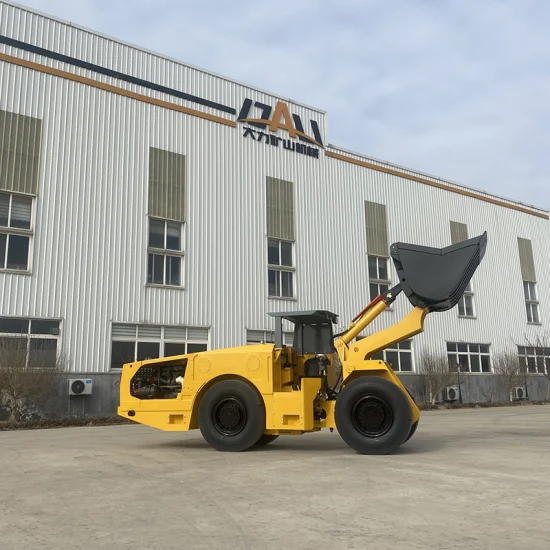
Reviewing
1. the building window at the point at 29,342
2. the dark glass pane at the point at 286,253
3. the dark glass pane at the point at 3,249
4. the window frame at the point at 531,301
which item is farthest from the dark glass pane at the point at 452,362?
the dark glass pane at the point at 3,249

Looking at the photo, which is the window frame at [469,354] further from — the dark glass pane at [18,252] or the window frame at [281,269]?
the dark glass pane at [18,252]

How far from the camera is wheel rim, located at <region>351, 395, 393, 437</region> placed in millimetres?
9570

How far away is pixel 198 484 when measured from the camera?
23.3ft

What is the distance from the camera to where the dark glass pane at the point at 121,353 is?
21.4m

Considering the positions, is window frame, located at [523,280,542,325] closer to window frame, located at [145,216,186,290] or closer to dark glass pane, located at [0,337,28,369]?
window frame, located at [145,216,186,290]

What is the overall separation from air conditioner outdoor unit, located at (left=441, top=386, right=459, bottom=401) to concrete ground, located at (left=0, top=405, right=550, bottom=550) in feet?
67.3

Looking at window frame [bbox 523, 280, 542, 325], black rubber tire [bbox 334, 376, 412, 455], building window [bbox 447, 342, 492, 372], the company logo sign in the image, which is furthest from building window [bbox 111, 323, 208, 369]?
window frame [bbox 523, 280, 542, 325]

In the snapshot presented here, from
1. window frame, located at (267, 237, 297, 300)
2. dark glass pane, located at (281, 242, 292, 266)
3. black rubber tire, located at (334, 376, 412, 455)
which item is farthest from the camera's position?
dark glass pane, located at (281, 242, 292, 266)

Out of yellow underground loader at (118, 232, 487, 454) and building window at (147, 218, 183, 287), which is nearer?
yellow underground loader at (118, 232, 487, 454)

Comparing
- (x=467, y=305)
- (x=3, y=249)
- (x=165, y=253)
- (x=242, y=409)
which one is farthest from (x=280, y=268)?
(x=242, y=409)

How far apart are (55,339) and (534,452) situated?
642 inches

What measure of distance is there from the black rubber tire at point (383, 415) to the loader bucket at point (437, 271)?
6.02 ft

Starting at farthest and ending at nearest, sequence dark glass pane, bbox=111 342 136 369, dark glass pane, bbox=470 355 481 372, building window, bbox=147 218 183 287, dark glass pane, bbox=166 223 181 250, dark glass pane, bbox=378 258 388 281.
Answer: dark glass pane, bbox=470 355 481 372 → dark glass pane, bbox=378 258 388 281 → dark glass pane, bbox=166 223 181 250 → building window, bbox=147 218 183 287 → dark glass pane, bbox=111 342 136 369

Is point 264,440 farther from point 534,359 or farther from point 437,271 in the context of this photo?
point 534,359
